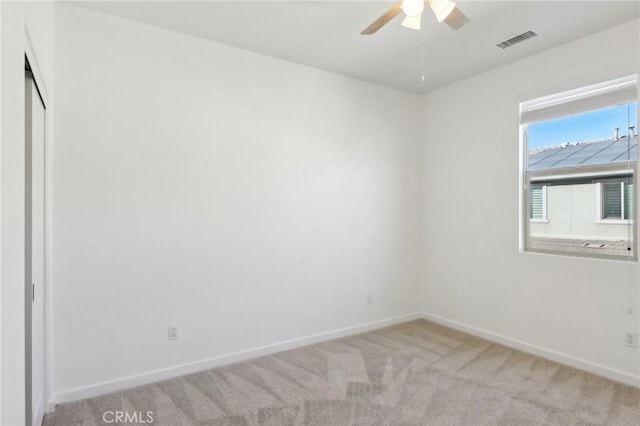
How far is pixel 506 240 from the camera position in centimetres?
374

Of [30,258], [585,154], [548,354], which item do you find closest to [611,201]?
[585,154]

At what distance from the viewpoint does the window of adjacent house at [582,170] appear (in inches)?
118

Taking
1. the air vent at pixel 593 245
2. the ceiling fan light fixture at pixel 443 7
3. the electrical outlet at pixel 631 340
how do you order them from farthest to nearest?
the air vent at pixel 593 245, the electrical outlet at pixel 631 340, the ceiling fan light fixture at pixel 443 7

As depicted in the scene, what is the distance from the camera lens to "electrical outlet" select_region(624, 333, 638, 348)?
2.87 meters

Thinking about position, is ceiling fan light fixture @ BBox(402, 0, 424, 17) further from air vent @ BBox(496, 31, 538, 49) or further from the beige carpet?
the beige carpet

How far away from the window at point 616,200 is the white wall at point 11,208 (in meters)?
3.93

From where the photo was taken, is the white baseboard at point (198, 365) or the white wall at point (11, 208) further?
the white baseboard at point (198, 365)

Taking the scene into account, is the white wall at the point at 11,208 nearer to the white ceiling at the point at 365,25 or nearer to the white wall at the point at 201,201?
the white wall at the point at 201,201

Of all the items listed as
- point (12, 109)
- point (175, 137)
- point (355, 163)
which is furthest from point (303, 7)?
point (12, 109)

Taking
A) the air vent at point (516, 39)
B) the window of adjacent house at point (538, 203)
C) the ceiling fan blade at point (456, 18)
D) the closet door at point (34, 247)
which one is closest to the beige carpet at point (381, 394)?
the closet door at point (34, 247)

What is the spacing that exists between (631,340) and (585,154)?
1.59 m

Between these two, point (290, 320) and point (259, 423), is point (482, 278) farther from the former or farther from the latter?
point (259, 423)

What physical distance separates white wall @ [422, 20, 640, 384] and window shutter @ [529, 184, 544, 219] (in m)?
0.15

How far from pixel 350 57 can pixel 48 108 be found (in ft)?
8.27
